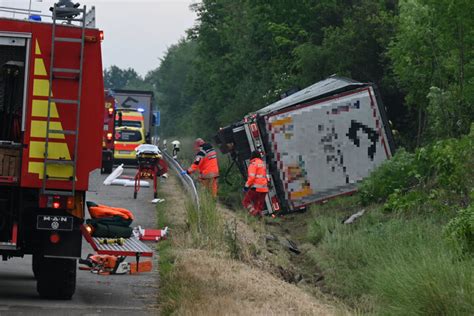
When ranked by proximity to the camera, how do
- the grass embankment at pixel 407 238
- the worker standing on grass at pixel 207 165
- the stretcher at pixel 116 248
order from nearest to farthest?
1. the grass embankment at pixel 407 238
2. the stretcher at pixel 116 248
3. the worker standing on grass at pixel 207 165

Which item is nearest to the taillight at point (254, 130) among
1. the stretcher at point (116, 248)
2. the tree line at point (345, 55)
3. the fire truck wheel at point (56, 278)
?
the tree line at point (345, 55)

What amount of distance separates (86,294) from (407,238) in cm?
531

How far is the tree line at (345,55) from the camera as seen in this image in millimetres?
26828

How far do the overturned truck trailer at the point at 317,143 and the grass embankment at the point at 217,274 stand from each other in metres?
3.92

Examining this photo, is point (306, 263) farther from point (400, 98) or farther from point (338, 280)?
point (400, 98)

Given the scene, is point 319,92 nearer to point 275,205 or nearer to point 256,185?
point 275,205

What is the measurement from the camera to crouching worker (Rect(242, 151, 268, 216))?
82.1 ft

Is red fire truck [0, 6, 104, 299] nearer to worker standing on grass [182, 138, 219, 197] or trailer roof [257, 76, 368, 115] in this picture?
worker standing on grass [182, 138, 219, 197]

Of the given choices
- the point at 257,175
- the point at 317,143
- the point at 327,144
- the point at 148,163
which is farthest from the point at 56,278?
the point at 148,163

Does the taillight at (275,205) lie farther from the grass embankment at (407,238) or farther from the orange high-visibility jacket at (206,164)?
the orange high-visibility jacket at (206,164)

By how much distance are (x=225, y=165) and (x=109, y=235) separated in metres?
28.3

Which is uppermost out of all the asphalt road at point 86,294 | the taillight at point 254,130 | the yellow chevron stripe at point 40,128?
the taillight at point 254,130

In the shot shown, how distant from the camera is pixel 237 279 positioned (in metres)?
14.1

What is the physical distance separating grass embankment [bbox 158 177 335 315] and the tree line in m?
6.42
